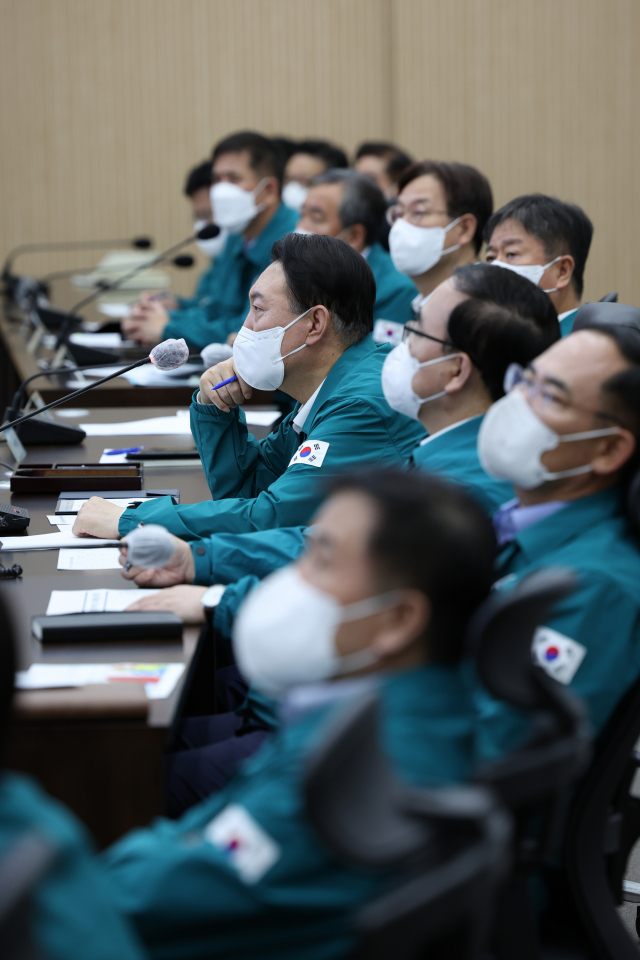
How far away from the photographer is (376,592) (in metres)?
0.95

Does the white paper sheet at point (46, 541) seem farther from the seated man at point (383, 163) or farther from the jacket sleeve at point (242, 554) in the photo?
the seated man at point (383, 163)

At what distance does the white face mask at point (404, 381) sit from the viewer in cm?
181

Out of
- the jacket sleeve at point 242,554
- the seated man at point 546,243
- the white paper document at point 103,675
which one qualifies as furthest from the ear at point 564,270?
the white paper document at point 103,675

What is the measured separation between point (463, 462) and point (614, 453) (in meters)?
0.38

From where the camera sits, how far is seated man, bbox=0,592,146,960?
77 centimetres

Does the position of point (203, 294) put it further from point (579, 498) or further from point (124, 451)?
point (579, 498)

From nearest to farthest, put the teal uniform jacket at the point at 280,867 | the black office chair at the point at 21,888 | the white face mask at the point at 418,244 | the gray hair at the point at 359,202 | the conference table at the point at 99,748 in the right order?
the black office chair at the point at 21,888
the teal uniform jacket at the point at 280,867
the conference table at the point at 99,748
the white face mask at the point at 418,244
the gray hair at the point at 359,202

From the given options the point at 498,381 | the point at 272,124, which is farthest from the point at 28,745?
the point at 272,124

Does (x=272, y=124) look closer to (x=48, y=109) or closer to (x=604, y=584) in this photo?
(x=48, y=109)

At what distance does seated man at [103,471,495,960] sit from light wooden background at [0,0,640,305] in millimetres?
6212

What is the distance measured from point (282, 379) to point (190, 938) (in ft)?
5.04

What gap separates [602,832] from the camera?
1201 mm

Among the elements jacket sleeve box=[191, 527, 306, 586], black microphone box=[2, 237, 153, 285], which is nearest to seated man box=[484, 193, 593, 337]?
jacket sleeve box=[191, 527, 306, 586]

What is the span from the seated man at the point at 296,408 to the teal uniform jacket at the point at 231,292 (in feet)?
5.80
